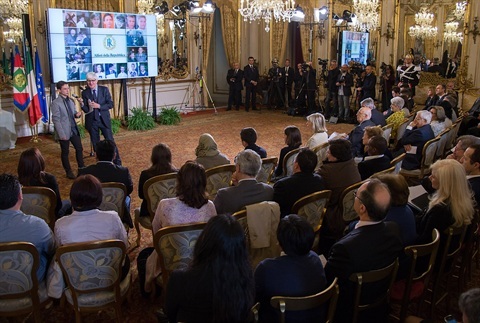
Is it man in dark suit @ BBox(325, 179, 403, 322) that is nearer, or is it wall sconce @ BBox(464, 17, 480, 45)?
man in dark suit @ BBox(325, 179, 403, 322)

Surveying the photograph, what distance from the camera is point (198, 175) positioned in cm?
310

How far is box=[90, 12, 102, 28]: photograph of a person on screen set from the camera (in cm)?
1016

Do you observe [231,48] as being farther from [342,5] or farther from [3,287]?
[3,287]

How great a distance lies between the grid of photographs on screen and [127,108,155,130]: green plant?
3.11 feet

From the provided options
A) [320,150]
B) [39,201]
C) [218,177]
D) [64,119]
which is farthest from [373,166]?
[64,119]

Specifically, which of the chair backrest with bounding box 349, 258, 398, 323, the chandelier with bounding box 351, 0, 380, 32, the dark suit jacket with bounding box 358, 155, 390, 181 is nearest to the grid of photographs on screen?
the chandelier with bounding box 351, 0, 380, 32

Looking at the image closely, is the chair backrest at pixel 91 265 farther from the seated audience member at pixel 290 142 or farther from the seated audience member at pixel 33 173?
the seated audience member at pixel 290 142

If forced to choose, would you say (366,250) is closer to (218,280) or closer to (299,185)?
(218,280)

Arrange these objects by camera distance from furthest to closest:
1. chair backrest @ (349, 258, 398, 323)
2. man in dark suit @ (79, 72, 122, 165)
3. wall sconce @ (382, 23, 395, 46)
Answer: wall sconce @ (382, 23, 395, 46) < man in dark suit @ (79, 72, 122, 165) < chair backrest @ (349, 258, 398, 323)

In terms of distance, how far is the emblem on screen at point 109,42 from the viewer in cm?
1052

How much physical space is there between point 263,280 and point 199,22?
12.2m

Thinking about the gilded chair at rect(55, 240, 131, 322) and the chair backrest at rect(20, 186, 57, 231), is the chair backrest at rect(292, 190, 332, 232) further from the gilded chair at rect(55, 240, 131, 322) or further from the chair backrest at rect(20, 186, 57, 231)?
the chair backrest at rect(20, 186, 57, 231)

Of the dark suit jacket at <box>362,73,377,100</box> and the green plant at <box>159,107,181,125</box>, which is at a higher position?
the dark suit jacket at <box>362,73,377,100</box>

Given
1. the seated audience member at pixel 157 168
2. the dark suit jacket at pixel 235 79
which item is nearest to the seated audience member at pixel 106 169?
the seated audience member at pixel 157 168
